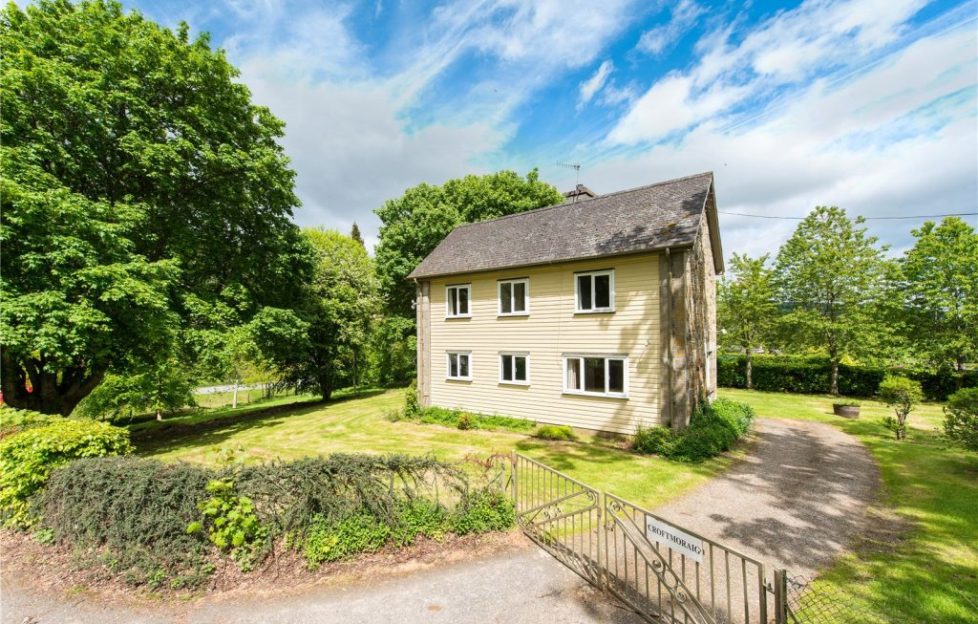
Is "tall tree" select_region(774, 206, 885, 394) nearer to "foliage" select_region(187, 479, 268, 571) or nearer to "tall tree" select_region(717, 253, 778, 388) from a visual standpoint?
"tall tree" select_region(717, 253, 778, 388)

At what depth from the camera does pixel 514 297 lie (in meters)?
16.9

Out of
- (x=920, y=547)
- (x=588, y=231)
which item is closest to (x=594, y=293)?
(x=588, y=231)

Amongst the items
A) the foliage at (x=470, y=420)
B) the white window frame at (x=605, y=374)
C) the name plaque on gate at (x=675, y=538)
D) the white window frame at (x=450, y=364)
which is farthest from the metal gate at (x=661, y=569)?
the white window frame at (x=450, y=364)

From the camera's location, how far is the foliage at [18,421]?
7.69m

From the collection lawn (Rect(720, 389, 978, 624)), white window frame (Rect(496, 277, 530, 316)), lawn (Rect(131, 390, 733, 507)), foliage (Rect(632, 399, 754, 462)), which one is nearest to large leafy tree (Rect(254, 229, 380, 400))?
lawn (Rect(131, 390, 733, 507))

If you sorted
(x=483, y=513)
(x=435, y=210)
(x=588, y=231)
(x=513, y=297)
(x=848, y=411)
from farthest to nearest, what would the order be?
(x=435, y=210)
(x=848, y=411)
(x=513, y=297)
(x=588, y=231)
(x=483, y=513)

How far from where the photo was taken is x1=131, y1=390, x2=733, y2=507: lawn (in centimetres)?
1048

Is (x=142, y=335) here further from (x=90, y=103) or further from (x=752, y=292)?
(x=752, y=292)

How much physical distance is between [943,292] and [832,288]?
15.3ft

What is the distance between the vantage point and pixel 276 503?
6.17 m

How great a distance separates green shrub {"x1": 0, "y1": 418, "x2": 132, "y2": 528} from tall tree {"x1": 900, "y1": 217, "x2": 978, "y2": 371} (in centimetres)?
3442

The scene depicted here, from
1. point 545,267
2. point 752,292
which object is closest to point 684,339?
point 545,267

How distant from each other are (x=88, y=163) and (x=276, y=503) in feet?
52.0

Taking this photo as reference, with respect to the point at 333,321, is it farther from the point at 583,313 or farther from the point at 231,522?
the point at 231,522
